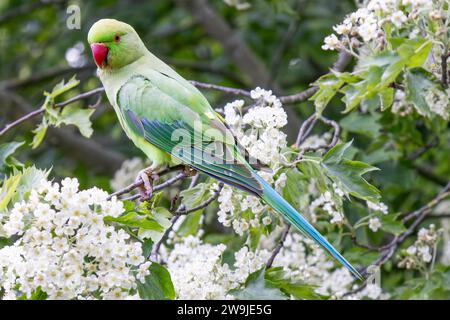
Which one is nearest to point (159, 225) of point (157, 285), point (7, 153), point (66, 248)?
point (157, 285)

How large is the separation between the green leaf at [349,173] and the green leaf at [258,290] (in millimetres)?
450

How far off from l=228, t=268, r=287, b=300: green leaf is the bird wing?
429mm

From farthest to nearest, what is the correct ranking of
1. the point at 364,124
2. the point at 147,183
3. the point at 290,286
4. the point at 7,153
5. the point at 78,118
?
1. the point at 364,124
2. the point at 78,118
3. the point at 7,153
4. the point at 147,183
5. the point at 290,286

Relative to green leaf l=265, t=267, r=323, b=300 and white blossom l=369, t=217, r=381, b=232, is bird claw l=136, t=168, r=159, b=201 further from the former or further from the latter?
white blossom l=369, t=217, r=381, b=232

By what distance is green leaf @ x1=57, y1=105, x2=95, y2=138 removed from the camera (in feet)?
11.1

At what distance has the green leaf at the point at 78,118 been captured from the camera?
3395mm

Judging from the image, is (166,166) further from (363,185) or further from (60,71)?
(60,71)

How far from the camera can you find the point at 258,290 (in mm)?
2727

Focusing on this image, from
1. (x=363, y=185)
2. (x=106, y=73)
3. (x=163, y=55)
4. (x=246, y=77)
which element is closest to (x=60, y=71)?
(x=163, y=55)

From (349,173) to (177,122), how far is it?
2.88 feet

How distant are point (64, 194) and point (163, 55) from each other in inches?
175

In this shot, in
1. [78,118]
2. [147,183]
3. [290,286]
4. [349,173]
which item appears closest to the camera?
[349,173]

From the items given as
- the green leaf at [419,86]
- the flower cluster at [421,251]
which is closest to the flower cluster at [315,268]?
the flower cluster at [421,251]

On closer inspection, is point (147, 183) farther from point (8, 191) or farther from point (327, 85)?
point (327, 85)
